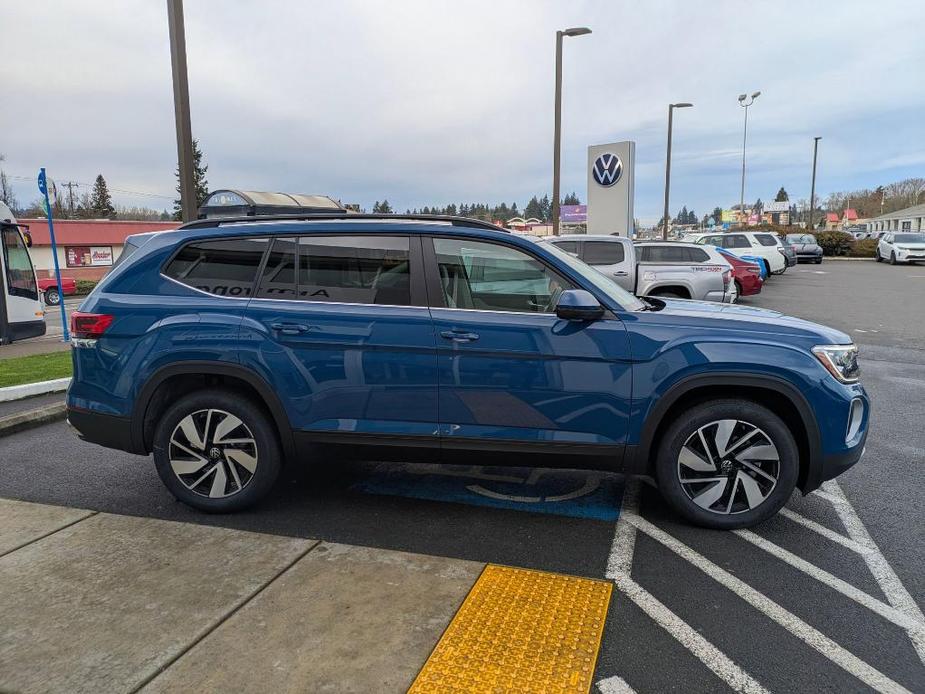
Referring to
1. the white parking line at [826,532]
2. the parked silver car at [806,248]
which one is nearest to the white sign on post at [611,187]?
the white parking line at [826,532]

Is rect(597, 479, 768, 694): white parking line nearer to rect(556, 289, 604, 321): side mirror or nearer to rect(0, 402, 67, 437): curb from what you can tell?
rect(556, 289, 604, 321): side mirror

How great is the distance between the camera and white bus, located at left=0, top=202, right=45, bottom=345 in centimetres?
1526

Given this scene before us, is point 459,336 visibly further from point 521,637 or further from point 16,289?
point 16,289

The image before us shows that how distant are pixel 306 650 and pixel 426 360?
1665mm

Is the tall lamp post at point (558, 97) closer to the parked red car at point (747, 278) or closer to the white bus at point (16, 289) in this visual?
the parked red car at point (747, 278)

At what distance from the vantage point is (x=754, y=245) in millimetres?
24391

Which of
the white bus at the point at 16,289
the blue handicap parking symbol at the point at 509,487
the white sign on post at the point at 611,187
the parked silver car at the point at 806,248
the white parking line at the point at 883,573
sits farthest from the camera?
the parked silver car at the point at 806,248

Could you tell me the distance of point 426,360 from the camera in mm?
3789

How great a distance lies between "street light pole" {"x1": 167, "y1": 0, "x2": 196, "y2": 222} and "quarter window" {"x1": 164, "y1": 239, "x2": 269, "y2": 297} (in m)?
4.12

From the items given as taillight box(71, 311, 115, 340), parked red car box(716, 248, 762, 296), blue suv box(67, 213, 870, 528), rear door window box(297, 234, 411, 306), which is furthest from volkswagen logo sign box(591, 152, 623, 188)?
taillight box(71, 311, 115, 340)

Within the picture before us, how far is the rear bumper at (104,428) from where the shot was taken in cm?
409

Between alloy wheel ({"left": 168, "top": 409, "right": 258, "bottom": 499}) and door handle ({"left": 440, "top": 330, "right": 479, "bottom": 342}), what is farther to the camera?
alloy wheel ({"left": 168, "top": 409, "right": 258, "bottom": 499})

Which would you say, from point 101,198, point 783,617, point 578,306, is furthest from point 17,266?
point 101,198

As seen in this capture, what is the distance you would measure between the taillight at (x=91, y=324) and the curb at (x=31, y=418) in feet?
8.84
